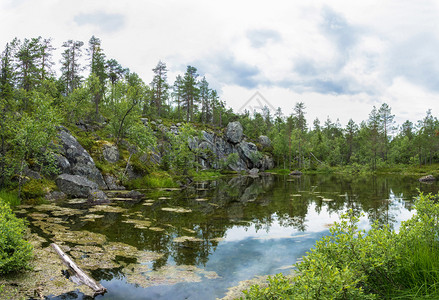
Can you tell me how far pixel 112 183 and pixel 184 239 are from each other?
2169 centimetres

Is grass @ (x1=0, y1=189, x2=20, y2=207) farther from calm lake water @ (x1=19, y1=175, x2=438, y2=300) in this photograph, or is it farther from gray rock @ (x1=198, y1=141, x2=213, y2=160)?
gray rock @ (x1=198, y1=141, x2=213, y2=160)

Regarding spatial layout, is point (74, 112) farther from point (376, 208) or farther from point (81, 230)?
point (376, 208)

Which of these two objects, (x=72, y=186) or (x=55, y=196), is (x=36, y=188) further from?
(x=72, y=186)

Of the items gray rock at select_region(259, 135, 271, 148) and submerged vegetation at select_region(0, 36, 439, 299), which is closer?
submerged vegetation at select_region(0, 36, 439, 299)

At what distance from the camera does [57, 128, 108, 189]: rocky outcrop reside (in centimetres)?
2727

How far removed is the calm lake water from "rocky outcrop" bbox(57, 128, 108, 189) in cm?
660

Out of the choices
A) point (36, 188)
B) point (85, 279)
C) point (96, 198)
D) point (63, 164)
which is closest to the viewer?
point (85, 279)

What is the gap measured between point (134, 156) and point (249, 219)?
2487cm

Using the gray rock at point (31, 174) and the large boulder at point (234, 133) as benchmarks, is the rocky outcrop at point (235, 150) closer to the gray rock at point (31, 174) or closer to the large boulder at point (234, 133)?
the large boulder at point (234, 133)

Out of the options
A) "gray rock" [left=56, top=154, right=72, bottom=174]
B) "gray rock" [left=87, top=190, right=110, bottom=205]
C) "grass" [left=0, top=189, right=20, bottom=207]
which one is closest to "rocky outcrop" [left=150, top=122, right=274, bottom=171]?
"gray rock" [left=56, top=154, right=72, bottom=174]

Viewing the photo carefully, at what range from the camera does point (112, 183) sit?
31172mm

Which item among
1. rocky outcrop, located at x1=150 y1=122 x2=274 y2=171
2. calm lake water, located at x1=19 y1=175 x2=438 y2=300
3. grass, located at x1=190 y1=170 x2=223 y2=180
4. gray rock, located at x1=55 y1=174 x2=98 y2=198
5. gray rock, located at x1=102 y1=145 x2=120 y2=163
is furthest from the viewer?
rocky outcrop, located at x1=150 y1=122 x2=274 y2=171

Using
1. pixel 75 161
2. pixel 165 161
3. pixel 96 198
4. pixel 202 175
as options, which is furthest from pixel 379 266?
pixel 202 175

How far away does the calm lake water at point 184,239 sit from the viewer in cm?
853
